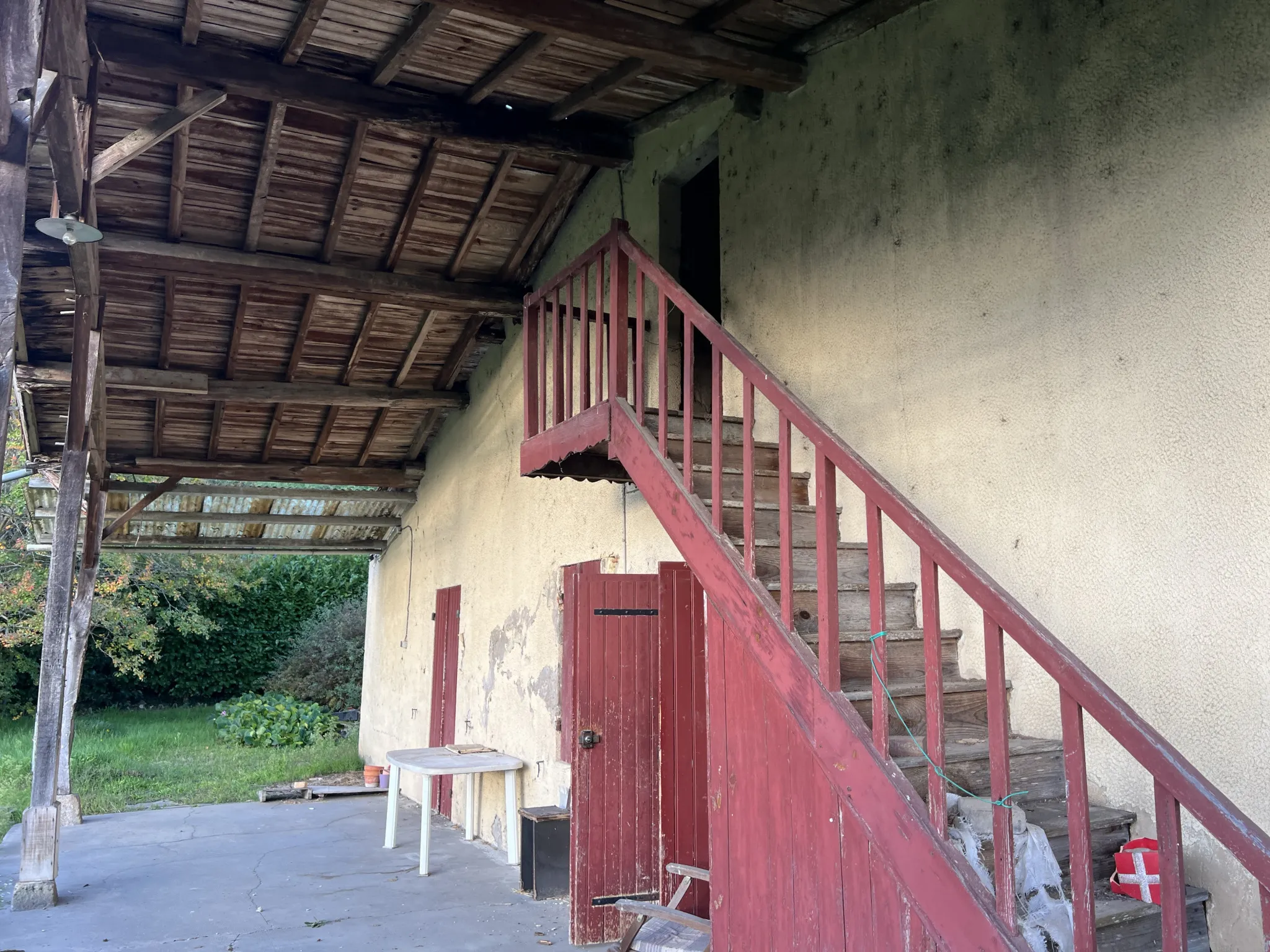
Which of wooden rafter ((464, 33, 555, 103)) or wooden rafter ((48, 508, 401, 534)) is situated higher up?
wooden rafter ((464, 33, 555, 103))

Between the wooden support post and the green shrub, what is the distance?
5.23 m

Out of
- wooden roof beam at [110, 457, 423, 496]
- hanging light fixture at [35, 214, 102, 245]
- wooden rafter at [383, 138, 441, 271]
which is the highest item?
wooden rafter at [383, 138, 441, 271]

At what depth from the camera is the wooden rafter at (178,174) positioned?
5.67 metres

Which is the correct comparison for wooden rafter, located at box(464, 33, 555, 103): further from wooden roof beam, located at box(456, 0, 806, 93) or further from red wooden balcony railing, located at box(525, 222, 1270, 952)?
red wooden balcony railing, located at box(525, 222, 1270, 952)

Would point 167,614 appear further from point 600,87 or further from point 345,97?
point 600,87

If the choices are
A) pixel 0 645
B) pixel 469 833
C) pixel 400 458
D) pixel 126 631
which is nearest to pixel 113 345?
pixel 400 458

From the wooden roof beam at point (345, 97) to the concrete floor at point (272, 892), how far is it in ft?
15.4

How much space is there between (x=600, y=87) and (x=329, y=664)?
46.5 ft

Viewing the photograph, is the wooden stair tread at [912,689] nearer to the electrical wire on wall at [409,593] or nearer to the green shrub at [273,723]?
the electrical wire on wall at [409,593]

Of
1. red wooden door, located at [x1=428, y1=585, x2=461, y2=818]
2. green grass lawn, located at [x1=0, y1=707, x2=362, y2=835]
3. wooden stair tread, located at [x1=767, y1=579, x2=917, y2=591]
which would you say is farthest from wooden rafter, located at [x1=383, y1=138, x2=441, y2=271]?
green grass lawn, located at [x1=0, y1=707, x2=362, y2=835]

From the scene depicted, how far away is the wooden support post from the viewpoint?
8.62m

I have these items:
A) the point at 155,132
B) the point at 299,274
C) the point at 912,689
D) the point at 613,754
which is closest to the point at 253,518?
the point at 299,274

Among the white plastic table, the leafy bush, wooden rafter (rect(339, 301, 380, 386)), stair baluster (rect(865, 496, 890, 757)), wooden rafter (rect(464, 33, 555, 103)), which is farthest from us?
the leafy bush

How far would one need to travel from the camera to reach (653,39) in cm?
448
